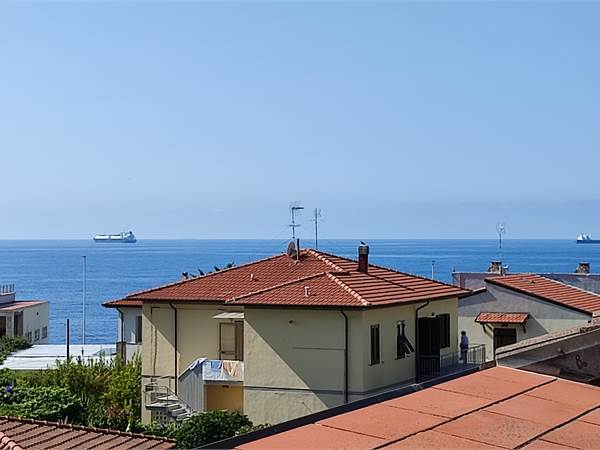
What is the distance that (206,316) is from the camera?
1169 inches

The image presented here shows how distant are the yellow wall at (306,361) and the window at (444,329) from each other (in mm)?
3353

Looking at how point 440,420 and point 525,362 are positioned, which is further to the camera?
point 525,362

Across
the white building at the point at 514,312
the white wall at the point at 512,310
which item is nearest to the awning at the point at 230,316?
the white building at the point at 514,312

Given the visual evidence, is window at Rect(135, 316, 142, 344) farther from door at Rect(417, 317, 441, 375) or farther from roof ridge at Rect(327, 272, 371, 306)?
door at Rect(417, 317, 441, 375)

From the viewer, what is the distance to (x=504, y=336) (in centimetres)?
3300

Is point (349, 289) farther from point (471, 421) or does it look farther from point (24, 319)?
point (24, 319)

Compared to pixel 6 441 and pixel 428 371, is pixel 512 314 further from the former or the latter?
pixel 6 441

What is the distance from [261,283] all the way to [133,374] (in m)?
5.60

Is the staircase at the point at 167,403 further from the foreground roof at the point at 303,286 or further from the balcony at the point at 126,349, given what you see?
the balcony at the point at 126,349

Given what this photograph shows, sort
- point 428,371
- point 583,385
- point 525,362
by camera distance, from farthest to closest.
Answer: point 428,371, point 525,362, point 583,385

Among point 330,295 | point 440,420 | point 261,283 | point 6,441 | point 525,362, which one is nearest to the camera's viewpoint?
point 440,420

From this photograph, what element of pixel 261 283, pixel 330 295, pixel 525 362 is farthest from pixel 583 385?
pixel 261 283

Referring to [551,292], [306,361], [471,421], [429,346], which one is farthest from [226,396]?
[471,421]

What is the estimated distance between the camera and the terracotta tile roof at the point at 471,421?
5.38 meters
